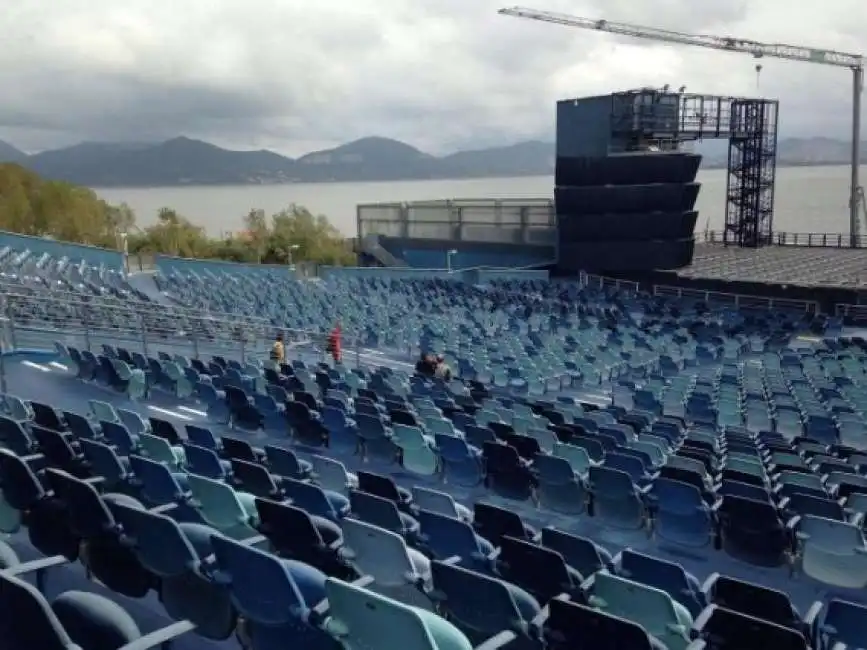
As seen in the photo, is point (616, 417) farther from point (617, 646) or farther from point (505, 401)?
point (617, 646)

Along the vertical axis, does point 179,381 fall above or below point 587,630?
below

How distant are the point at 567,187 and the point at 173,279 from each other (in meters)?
17.4

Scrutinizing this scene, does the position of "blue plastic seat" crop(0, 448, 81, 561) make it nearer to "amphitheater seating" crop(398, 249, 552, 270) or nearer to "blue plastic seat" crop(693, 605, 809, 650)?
"blue plastic seat" crop(693, 605, 809, 650)

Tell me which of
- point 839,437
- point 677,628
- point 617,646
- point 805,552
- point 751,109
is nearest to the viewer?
point 617,646

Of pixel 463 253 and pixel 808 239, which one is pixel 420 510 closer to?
pixel 463 253

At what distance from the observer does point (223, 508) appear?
17.0 feet

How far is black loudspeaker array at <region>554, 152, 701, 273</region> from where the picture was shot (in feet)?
114

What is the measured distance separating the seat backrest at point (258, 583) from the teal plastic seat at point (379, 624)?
227 mm

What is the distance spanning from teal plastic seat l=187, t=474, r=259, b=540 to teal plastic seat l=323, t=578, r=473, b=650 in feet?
5.45

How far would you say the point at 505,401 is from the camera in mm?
11867

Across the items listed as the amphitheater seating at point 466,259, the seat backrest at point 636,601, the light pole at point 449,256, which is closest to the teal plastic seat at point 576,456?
the seat backrest at point 636,601

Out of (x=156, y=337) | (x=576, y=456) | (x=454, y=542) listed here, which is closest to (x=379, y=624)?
(x=454, y=542)

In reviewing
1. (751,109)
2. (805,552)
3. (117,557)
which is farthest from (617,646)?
(751,109)

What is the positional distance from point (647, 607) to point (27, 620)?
2.80m
